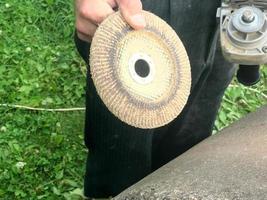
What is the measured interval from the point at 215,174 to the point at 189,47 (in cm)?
74

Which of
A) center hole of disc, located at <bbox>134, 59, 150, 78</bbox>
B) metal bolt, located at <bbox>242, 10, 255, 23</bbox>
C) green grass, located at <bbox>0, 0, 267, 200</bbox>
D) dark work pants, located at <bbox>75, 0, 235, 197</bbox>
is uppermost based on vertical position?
metal bolt, located at <bbox>242, 10, 255, 23</bbox>

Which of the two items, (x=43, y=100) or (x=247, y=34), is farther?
(x=43, y=100)

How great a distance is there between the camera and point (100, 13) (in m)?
1.27

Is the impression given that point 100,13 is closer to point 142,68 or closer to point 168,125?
point 142,68

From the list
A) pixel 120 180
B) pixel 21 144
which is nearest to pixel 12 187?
pixel 21 144

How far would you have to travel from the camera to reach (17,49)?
291 centimetres

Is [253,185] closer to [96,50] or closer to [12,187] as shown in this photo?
[96,50]

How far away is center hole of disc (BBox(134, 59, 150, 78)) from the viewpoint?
Result: 4.04 feet

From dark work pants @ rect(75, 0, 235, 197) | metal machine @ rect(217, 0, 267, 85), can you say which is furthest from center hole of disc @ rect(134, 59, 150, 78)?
dark work pants @ rect(75, 0, 235, 197)

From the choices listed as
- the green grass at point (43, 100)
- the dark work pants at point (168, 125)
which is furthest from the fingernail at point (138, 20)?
the green grass at point (43, 100)

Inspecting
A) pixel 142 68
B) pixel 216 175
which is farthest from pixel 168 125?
pixel 216 175

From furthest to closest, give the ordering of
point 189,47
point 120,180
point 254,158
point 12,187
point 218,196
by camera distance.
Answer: point 12,187, point 120,180, point 189,47, point 254,158, point 218,196

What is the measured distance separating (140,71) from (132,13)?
0.11m

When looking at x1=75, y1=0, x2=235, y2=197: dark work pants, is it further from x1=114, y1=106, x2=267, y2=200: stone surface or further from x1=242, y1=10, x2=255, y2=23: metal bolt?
x1=114, y1=106, x2=267, y2=200: stone surface
